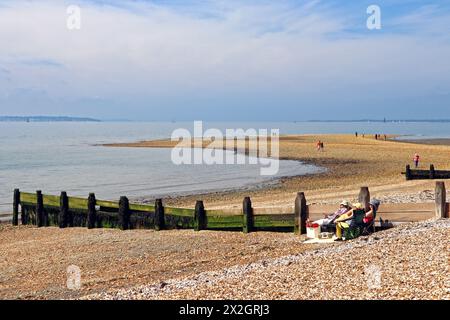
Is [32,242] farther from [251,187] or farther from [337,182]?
[337,182]

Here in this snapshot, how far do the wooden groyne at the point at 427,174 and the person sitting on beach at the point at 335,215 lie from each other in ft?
68.8

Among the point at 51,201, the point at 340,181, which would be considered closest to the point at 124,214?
the point at 51,201

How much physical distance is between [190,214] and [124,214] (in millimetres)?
3081

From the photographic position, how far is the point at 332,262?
1173 centimetres

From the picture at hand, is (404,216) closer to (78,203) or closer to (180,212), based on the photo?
(180,212)

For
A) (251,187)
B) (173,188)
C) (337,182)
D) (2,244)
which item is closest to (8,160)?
(173,188)

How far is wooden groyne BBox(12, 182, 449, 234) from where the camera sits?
16422mm

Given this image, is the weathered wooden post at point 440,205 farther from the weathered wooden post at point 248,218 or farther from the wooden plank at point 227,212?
the wooden plank at point 227,212

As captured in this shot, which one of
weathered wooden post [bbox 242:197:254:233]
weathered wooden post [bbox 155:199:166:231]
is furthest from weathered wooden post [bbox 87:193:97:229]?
weathered wooden post [bbox 242:197:254:233]

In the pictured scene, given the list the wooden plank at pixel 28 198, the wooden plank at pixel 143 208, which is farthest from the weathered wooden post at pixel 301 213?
the wooden plank at pixel 28 198

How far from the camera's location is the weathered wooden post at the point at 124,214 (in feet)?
70.8

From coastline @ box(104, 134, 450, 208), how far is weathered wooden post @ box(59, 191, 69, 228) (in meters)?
8.21

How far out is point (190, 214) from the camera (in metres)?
20.1
